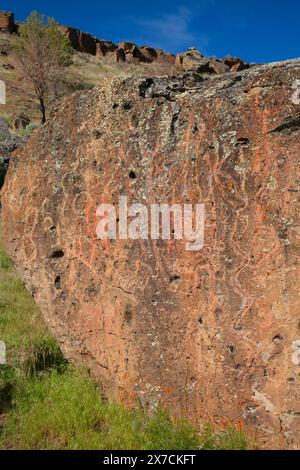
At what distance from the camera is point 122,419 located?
349 centimetres

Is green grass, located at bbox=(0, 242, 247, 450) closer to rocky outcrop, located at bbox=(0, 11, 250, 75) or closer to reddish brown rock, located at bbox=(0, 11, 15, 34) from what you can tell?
rocky outcrop, located at bbox=(0, 11, 250, 75)

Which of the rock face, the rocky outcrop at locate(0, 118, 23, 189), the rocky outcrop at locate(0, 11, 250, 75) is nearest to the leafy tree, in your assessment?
the rocky outcrop at locate(0, 118, 23, 189)

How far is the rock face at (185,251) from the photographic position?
310 cm

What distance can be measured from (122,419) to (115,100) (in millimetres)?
2523

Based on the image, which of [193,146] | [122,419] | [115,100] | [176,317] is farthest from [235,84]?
[122,419]

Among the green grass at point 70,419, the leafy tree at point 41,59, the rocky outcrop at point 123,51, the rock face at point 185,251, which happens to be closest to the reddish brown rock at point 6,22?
the rocky outcrop at point 123,51

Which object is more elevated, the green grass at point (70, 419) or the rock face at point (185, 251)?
the rock face at point (185, 251)

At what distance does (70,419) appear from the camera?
11.2 feet

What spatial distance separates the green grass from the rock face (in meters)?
0.13

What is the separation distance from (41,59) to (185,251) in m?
25.0

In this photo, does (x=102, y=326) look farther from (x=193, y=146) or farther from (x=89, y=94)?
(x=89, y=94)

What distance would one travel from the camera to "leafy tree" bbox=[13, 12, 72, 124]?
82.1 feet

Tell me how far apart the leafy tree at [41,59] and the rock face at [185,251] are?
2053 cm

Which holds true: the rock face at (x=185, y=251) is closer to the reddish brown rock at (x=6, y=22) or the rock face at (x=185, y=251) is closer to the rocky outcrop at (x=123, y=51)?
the rocky outcrop at (x=123, y=51)
